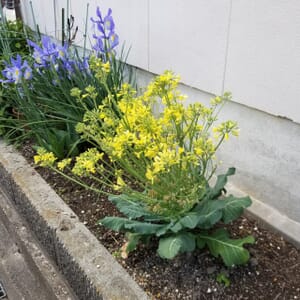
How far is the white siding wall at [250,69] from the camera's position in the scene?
1719 mm

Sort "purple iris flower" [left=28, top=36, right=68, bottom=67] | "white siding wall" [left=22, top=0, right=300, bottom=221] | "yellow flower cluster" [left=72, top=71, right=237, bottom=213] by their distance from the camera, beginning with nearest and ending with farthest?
"yellow flower cluster" [left=72, top=71, right=237, bottom=213], "white siding wall" [left=22, top=0, right=300, bottom=221], "purple iris flower" [left=28, top=36, right=68, bottom=67]

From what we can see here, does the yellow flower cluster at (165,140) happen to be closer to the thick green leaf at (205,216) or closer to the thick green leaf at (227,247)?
the thick green leaf at (205,216)

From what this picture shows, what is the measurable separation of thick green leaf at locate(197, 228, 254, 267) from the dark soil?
113 millimetres

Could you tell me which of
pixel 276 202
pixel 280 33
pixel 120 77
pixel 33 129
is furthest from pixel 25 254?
pixel 280 33

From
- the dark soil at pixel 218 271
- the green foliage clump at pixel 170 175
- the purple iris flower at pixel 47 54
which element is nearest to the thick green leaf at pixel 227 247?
the green foliage clump at pixel 170 175

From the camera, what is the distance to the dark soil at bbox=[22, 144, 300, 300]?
1.56 metres

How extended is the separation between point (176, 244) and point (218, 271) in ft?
0.88

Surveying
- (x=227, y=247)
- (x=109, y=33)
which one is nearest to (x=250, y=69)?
(x=227, y=247)

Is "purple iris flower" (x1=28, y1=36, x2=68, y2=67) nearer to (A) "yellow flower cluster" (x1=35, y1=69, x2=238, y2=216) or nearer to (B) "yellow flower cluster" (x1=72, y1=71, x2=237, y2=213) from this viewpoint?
(A) "yellow flower cluster" (x1=35, y1=69, x2=238, y2=216)

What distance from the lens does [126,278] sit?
5.28ft

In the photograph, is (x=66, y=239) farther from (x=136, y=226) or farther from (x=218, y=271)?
(x=218, y=271)

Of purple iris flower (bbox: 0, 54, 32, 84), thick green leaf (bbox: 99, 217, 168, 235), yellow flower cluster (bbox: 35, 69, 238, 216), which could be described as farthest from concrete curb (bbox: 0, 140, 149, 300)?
purple iris flower (bbox: 0, 54, 32, 84)

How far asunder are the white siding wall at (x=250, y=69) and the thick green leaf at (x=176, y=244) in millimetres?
666

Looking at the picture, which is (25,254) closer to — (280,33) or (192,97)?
(192,97)
